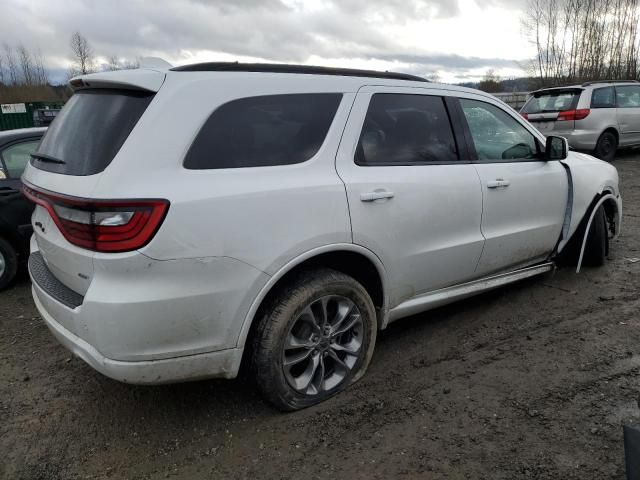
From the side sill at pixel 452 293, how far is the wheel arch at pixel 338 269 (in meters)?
0.16

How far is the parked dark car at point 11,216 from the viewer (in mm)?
4914

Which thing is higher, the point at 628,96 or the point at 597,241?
the point at 628,96

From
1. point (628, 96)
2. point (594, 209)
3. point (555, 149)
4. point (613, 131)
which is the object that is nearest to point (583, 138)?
point (613, 131)

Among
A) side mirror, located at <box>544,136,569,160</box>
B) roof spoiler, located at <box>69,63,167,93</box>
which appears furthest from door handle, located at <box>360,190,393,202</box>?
side mirror, located at <box>544,136,569,160</box>

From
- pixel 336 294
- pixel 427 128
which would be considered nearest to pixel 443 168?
pixel 427 128

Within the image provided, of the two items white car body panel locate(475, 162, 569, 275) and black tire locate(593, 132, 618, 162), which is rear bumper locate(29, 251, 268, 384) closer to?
white car body panel locate(475, 162, 569, 275)

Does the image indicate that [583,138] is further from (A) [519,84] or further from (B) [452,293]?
(A) [519,84]

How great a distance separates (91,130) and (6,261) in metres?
3.14

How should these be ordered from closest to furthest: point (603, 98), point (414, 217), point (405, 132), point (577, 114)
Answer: point (414, 217) < point (405, 132) < point (577, 114) < point (603, 98)

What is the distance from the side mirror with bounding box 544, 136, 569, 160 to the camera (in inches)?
158

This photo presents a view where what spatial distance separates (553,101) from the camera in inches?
426

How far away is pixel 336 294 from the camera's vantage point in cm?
283

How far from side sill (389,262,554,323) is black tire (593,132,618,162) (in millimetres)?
8062

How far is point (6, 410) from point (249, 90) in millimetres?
2312
